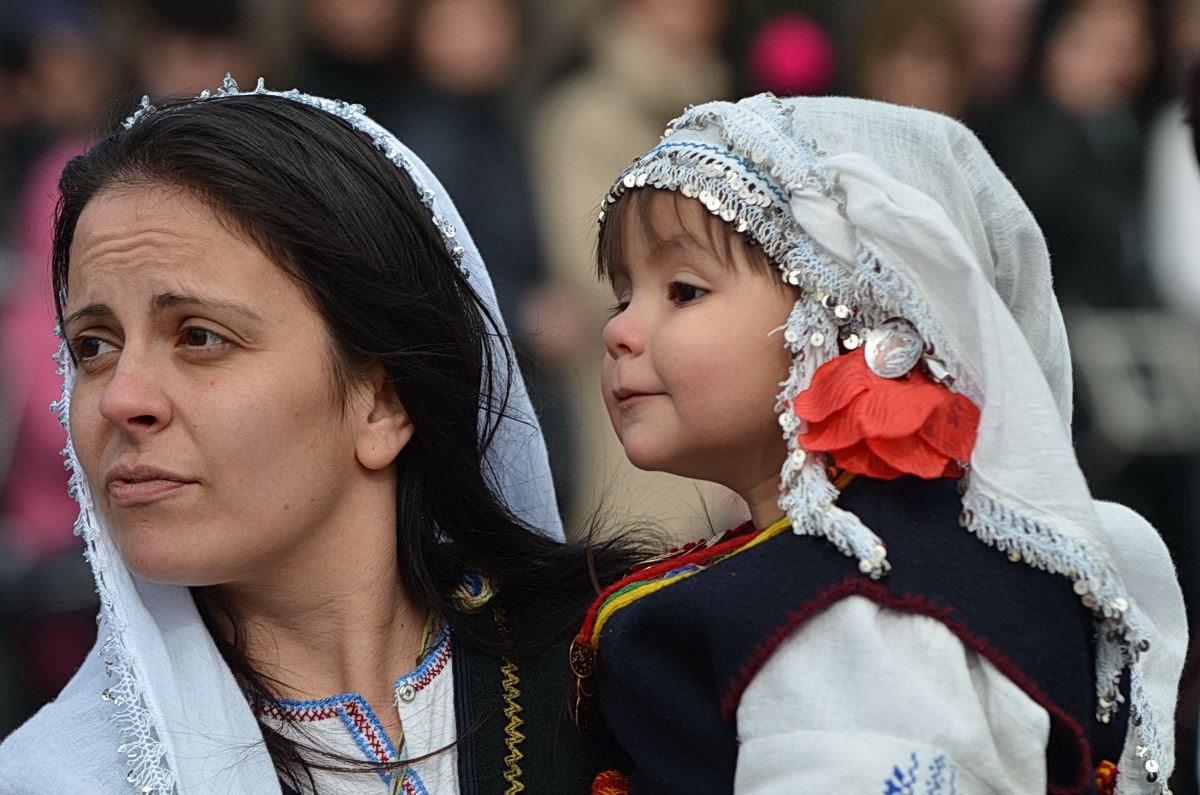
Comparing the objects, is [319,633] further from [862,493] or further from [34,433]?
[34,433]

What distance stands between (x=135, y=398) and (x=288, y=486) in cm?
26

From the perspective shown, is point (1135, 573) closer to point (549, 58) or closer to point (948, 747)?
point (948, 747)

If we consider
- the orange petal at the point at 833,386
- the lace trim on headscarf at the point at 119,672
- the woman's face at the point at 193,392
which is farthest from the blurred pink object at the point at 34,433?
the orange petal at the point at 833,386

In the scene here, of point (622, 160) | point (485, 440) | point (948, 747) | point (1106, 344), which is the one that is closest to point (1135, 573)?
point (948, 747)

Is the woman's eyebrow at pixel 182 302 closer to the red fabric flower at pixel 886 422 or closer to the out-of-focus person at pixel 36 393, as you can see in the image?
the red fabric flower at pixel 886 422

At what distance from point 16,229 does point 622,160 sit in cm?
210

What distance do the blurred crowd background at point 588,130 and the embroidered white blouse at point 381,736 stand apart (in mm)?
2143

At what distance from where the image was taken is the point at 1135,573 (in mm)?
2211

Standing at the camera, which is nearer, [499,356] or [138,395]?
[138,395]

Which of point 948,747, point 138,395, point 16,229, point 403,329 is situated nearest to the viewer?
point 948,747

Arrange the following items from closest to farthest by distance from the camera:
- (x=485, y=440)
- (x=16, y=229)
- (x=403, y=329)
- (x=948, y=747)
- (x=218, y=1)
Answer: (x=948, y=747) → (x=403, y=329) → (x=485, y=440) → (x=16, y=229) → (x=218, y=1)

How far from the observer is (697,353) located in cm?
211

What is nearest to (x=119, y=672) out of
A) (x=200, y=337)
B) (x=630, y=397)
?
(x=200, y=337)

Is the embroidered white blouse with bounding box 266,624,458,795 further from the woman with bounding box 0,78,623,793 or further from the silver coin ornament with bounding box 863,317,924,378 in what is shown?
the silver coin ornament with bounding box 863,317,924,378
